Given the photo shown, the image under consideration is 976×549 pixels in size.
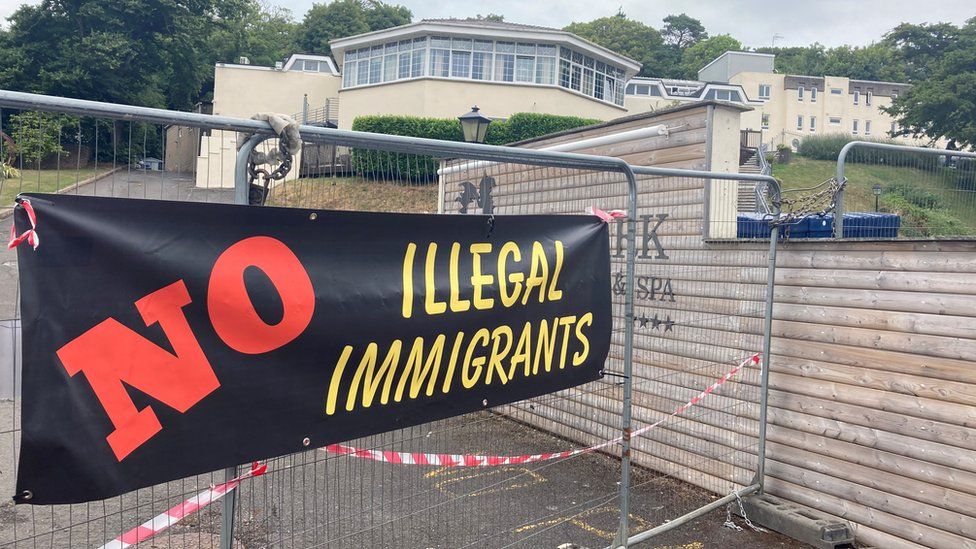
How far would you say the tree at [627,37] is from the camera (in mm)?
78000

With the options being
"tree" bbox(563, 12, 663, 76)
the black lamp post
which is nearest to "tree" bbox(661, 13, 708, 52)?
"tree" bbox(563, 12, 663, 76)

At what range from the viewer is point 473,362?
3.29 metres

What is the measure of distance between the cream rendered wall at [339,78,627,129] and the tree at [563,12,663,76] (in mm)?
49555

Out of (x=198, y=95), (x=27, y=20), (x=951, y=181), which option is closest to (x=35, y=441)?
(x=951, y=181)

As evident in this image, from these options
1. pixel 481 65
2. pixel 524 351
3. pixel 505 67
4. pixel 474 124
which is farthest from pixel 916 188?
pixel 481 65

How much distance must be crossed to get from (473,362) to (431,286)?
0.45 metres

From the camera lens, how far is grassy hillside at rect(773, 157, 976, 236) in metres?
6.54

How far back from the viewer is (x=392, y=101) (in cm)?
3180

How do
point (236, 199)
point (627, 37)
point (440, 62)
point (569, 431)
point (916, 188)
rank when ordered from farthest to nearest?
point (627, 37) → point (440, 62) → point (569, 431) → point (916, 188) → point (236, 199)

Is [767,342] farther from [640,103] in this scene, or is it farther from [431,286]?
[640,103]

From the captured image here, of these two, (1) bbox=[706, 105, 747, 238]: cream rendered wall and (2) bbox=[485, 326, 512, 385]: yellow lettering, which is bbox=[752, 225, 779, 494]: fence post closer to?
(1) bbox=[706, 105, 747, 238]: cream rendered wall

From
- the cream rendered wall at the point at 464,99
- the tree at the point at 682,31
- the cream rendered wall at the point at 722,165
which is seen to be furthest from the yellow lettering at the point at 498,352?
the tree at the point at 682,31

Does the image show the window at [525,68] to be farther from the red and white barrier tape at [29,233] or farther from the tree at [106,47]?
the red and white barrier tape at [29,233]

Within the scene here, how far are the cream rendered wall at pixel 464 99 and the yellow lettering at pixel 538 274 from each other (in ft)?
89.4
